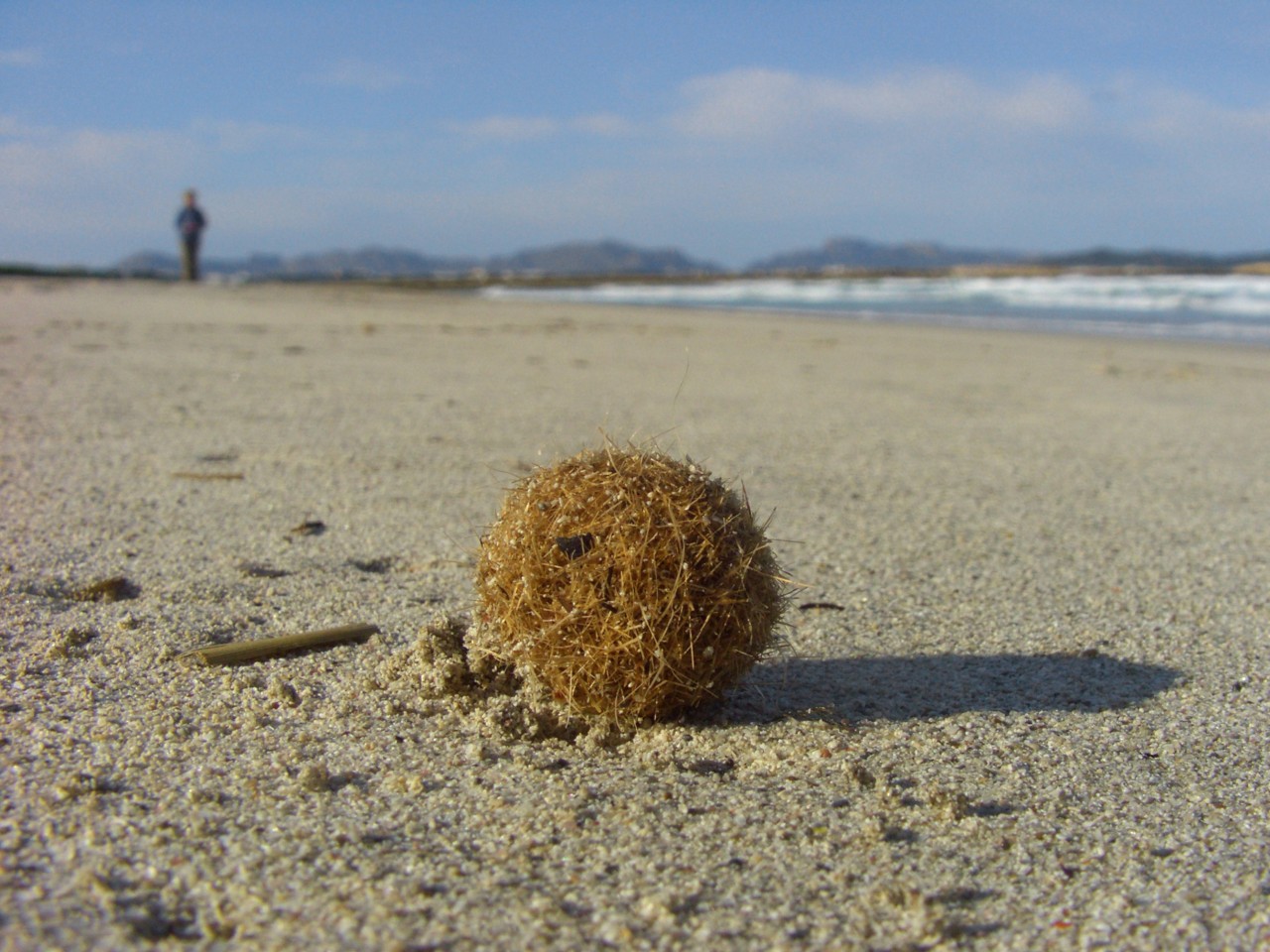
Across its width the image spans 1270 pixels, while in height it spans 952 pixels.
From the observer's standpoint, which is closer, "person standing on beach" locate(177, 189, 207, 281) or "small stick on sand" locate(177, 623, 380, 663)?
"small stick on sand" locate(177, 623, 380, 663)

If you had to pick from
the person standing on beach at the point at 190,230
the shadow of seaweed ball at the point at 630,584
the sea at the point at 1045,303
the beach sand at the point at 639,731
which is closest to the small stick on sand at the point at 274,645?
the beach sand at the point at 639,731

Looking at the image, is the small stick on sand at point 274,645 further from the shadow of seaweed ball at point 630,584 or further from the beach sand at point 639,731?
the shadow of seaweed ball at point 630,584

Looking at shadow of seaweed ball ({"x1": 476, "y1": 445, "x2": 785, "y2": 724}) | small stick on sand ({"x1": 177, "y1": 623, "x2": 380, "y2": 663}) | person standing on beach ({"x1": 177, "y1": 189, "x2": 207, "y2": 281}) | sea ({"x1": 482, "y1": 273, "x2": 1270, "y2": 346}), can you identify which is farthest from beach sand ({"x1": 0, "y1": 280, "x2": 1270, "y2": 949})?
person standing on beach ({"x1": 177, "y1": 189, "x2": 207, "y2": 281})

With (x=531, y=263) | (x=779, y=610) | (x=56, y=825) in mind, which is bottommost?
(x=56, y=825)

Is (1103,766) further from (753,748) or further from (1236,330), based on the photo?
(1236,330)

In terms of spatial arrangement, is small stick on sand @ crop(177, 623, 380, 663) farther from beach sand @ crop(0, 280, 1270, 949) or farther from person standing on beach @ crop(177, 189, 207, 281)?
person standing on beach @ crop(177, 189, 207, 281)

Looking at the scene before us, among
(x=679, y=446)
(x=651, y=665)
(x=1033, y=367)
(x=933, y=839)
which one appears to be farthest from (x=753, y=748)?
(x=1033, y=367)
